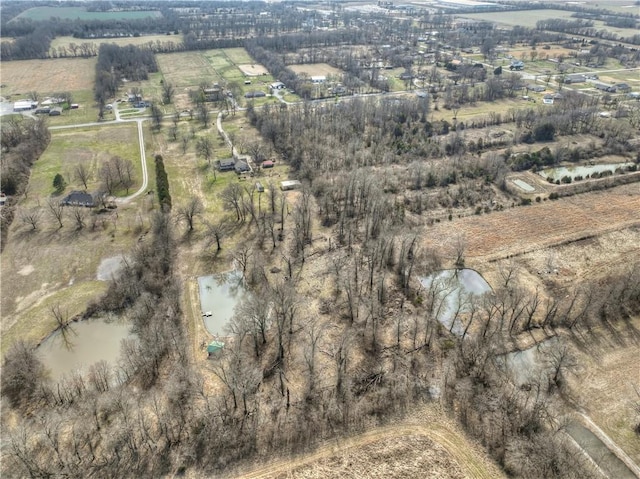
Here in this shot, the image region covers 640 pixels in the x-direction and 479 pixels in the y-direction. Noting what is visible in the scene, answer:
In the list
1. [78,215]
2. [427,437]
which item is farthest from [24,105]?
[427,437]

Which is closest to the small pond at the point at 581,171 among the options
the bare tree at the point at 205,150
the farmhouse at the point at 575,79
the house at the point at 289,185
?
the house at the point at 289,185

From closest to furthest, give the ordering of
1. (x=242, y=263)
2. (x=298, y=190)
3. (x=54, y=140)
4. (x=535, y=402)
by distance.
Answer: (x=535, y=402)
(x=242, y=263)
(x=298, y=190)
(x=54, y=140)

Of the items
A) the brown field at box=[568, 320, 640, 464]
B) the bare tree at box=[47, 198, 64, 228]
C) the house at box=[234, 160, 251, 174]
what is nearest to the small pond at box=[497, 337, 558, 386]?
the brown field at box=[568, 320, 640, 464]

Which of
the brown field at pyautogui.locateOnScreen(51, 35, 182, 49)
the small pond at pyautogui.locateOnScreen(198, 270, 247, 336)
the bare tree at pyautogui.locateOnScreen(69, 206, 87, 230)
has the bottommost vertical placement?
the small pond at pyautogui.locateOnScreen(198, 270, 247, 336)

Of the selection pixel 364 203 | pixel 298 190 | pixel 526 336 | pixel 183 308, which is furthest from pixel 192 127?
pixel 526 336

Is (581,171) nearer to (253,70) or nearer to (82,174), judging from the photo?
(82,174)

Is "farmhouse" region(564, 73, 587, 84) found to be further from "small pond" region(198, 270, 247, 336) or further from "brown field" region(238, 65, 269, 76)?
"small pond" region(198, 270, 247, 336)

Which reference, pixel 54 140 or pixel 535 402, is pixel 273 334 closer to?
pixel 535 402
